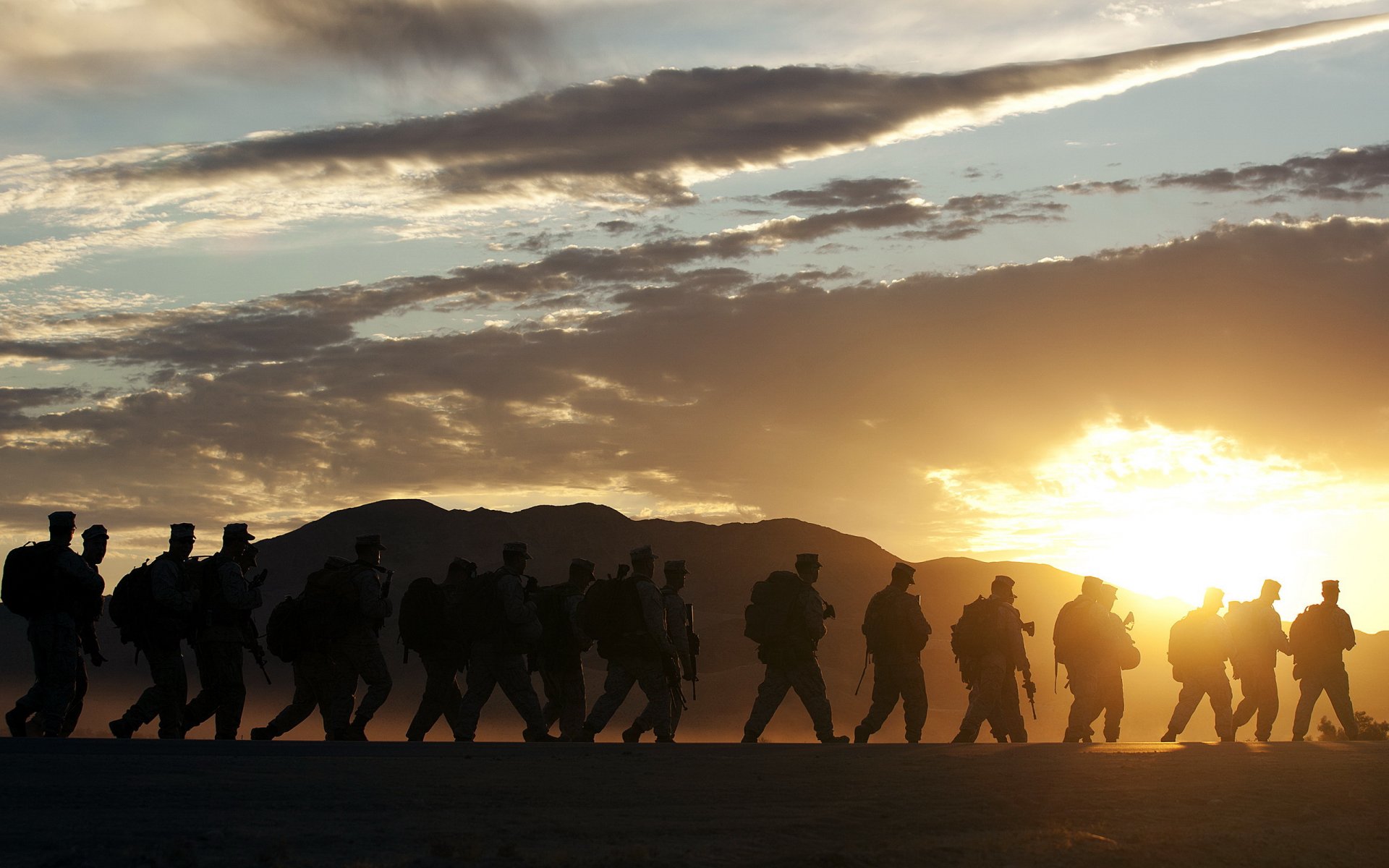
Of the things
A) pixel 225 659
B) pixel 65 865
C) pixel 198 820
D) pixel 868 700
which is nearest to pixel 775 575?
pixel 225 659

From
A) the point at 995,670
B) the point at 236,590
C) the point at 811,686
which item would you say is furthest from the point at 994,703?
the point at 236,590

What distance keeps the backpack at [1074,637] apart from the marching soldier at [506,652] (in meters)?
6.93

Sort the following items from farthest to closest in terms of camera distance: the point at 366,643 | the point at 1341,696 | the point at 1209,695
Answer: the point at 1341,696
the point at 1209,695
the point at 366,643

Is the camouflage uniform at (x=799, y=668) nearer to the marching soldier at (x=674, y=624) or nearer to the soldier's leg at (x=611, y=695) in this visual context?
the marching soldier at (x=674, y=624)

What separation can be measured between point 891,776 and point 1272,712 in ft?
39.4

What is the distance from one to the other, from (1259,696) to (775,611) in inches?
310

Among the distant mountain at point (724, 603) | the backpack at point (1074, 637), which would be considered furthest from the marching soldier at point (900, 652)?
the distant mountain at point (724, 603)

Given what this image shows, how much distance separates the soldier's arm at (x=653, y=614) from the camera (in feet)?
53.9

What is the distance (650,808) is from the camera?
9227 millimetres

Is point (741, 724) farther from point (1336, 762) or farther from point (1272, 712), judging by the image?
point (1336, 762)

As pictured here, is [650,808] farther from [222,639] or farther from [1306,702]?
[1306,702]

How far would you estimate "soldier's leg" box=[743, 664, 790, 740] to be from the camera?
1722cm

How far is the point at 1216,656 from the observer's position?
2069 centimetres

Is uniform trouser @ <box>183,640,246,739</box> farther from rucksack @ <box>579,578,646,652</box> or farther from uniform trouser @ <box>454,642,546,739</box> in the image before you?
rucksack @ <box>579,578,646,652</box>
